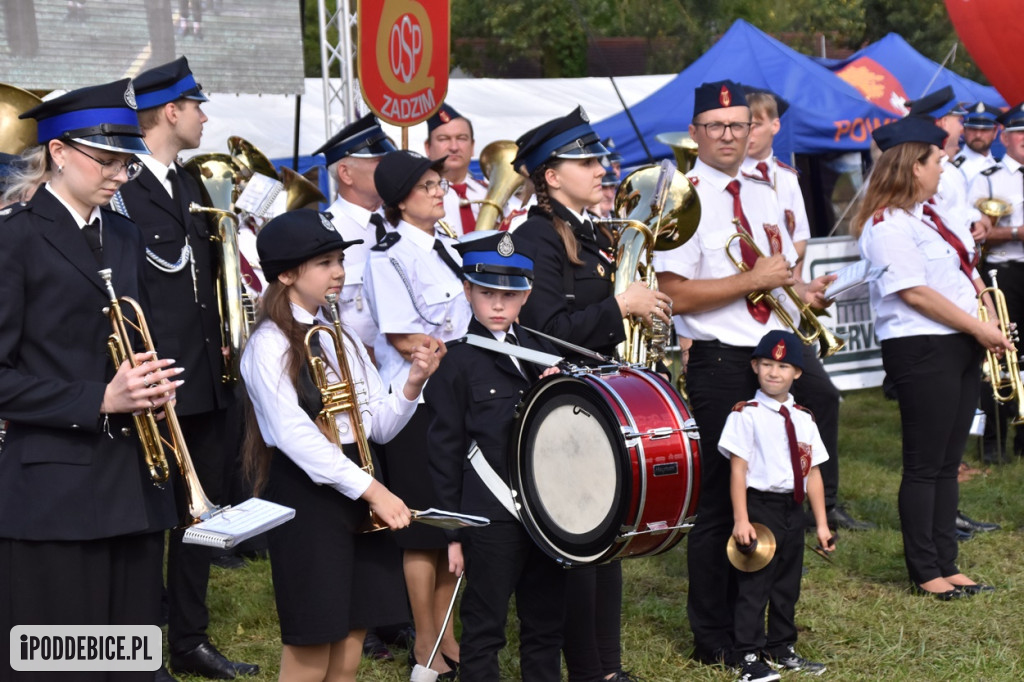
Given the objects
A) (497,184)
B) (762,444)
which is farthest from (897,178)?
(497,184)

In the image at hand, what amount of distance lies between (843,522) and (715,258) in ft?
9.09

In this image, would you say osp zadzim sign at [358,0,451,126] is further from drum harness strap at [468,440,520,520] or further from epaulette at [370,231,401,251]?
drum harness strap at [468,440,520,520]

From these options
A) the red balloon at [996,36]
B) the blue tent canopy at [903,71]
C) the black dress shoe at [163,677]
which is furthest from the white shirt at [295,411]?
the blue tent canopy at [903,71]

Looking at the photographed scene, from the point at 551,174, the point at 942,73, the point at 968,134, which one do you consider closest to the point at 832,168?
the point at 942,73

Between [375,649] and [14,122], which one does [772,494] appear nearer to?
[375,649]

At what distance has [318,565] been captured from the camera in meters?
4.16

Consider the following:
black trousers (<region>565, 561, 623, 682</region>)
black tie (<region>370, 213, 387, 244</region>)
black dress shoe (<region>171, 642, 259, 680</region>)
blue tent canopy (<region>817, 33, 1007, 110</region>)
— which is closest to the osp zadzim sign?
black tie (<region>370, 213, 387, 244</region>)

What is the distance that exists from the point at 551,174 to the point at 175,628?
2.36 metres

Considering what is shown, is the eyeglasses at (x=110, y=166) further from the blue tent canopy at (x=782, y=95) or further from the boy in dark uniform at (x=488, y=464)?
the blue tent canopy at (x=782, y=95)

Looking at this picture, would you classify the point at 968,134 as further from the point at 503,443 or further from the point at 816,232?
the point at 503,443

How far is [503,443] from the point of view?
4.47 m

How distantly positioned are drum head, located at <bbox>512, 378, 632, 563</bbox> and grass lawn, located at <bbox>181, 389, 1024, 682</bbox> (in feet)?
4.52

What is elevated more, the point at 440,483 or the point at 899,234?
the point at 899,234

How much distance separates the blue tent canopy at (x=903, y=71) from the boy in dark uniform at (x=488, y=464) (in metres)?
13.0
